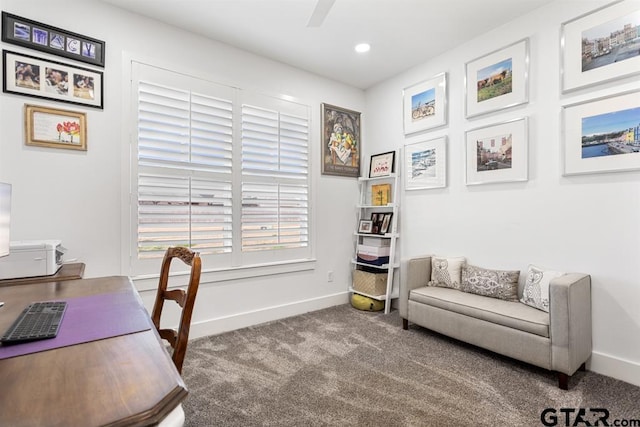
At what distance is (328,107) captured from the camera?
12.6 feet

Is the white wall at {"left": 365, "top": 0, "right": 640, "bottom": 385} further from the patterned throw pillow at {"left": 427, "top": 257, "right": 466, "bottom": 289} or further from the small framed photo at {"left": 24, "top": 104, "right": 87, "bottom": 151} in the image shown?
the small framed photo at {"left": 24, "top": 104, "right": 87, "bottom": 151}

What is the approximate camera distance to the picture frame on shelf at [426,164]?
10.8ft

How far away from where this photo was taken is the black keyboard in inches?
37.4

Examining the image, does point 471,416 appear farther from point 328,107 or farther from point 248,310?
point 328,107

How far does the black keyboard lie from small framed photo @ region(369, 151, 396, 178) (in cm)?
325

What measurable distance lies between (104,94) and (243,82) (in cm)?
124

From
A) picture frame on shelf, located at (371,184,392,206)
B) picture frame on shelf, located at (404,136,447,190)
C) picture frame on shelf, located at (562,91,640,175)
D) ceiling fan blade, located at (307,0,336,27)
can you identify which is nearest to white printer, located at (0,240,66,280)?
ceiling fan blade, located at (307,0,336,27)

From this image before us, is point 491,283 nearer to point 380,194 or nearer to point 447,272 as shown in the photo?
point 447,272

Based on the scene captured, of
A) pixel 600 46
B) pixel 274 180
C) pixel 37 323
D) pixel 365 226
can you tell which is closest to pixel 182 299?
pixel 37 323

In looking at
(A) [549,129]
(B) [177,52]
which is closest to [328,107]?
(B) [177,52]

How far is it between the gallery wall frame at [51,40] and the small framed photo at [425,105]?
2996mm

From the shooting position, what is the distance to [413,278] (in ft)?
10.1
